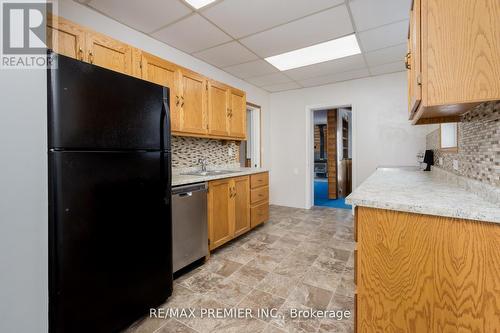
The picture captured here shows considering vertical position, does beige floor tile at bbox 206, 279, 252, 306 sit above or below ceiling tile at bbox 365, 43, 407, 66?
below

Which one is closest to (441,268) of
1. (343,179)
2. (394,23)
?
(394,23)

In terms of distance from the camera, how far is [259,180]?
3311 millimetres

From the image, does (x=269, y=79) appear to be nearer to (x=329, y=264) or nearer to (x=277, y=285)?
(x=329, y=264)

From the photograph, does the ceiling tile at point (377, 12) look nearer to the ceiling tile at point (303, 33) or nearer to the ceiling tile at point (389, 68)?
the ceiling tile at point (303, 33)

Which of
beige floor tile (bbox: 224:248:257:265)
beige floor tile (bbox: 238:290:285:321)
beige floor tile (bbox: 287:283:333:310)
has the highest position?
beige floor tile (bbox: 224:248:257:265)

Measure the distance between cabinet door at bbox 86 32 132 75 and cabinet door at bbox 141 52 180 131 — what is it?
147 millimetres

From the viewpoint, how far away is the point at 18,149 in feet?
3.40

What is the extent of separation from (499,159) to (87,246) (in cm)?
212

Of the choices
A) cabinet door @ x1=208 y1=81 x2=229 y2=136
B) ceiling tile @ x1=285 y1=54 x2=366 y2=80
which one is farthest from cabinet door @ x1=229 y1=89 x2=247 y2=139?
ceiling tile @ x1=285 y1=54 x2=366 y2=80

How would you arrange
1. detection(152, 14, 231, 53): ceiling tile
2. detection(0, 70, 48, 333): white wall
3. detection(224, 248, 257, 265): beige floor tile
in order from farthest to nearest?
detection(224, 248, 257, 265): beige floor tile → detection(152, 14, 231, 53): ceiling tile → detection(0, 70, 48, 333): white wall

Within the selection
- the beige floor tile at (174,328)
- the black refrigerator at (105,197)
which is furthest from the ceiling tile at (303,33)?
the beige floor tile at (174,328)

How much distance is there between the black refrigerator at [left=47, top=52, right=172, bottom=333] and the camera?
44.5 inches

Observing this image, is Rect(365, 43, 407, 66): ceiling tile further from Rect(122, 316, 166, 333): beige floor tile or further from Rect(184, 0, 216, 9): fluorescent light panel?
Rect(122, 316, 166, 333): beige floor tile

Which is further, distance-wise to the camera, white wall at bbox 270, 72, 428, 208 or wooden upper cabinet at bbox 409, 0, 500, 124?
white wall at bbox 270, 72, 428, 208
